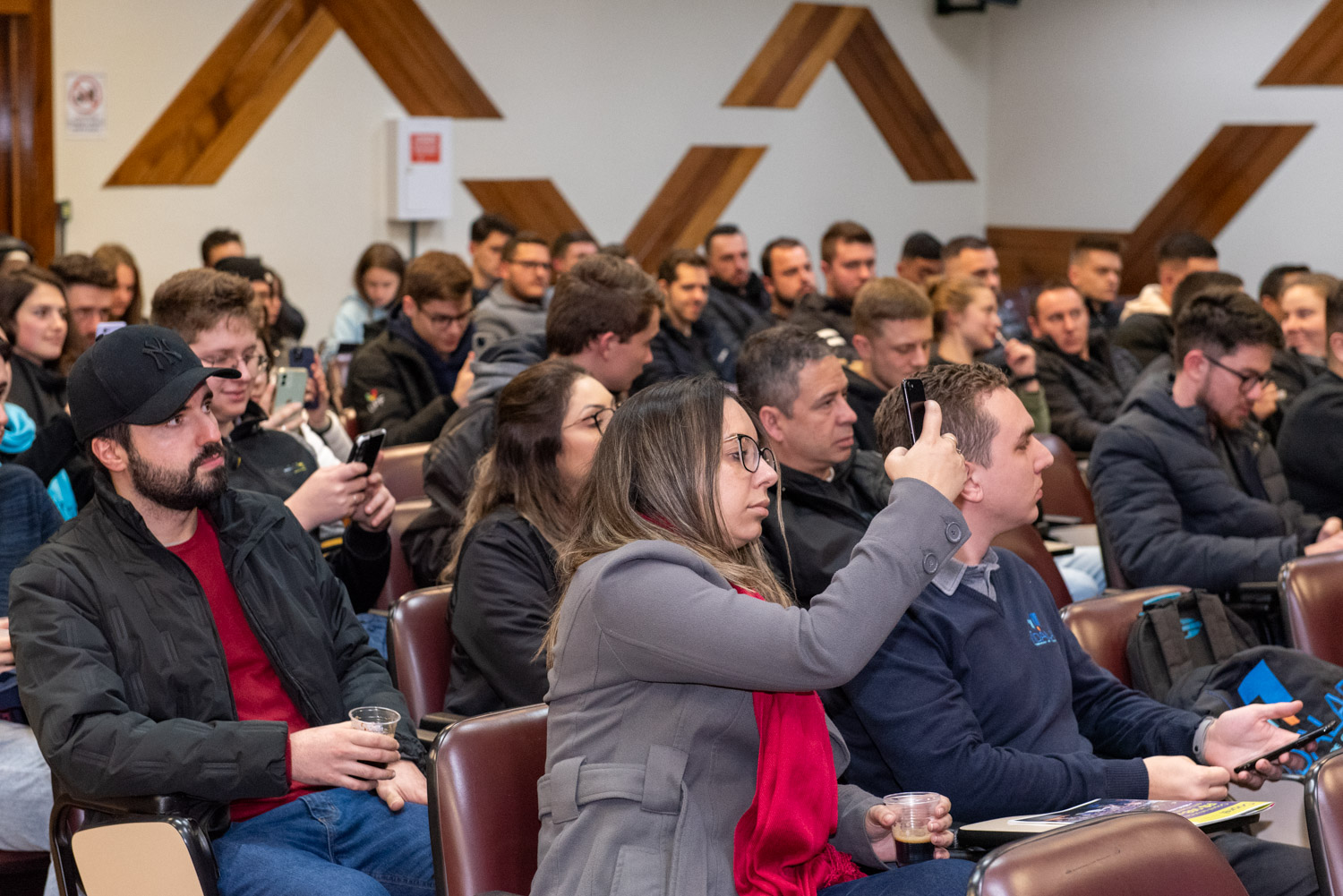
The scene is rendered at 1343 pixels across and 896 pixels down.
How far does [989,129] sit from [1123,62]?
1.34 m

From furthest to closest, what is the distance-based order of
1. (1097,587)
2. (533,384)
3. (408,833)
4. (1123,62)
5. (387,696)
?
(1123,62) < (1097,587) < (533,384) < (387,696) < (408,833)

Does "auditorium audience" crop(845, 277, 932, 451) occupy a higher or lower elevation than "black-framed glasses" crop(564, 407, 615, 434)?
higher

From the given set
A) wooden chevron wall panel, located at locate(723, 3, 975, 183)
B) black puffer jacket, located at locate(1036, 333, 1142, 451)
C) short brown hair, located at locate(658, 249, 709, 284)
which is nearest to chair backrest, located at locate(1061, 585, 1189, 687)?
black puffer jacket, located at locate(1036, 333, 1142, 451)

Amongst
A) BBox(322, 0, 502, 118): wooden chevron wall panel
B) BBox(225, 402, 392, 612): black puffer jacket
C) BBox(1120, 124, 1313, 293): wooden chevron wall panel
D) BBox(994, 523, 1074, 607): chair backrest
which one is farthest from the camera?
BBox(1120, 124, 1313, 293): wooden chevron wall panel

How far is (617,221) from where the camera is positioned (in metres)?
9.15

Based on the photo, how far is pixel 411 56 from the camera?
812cm

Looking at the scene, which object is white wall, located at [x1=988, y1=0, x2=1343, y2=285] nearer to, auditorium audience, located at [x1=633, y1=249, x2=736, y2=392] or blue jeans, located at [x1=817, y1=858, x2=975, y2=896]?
auditorium audience, located at [x1=633, y1=249, x2=736, y2=392]

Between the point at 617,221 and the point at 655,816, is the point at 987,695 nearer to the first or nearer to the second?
the point at 655,816

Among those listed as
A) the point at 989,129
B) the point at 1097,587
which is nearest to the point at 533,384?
the point at 1097,587

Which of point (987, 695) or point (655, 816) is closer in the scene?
point (655, 816)

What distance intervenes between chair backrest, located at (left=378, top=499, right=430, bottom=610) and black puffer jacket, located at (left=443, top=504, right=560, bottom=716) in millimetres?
845

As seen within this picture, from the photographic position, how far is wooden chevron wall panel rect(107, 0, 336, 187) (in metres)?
7.29

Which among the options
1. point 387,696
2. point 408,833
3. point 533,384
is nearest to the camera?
point 408,833

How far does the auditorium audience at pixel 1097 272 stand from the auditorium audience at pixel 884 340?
3614mm
